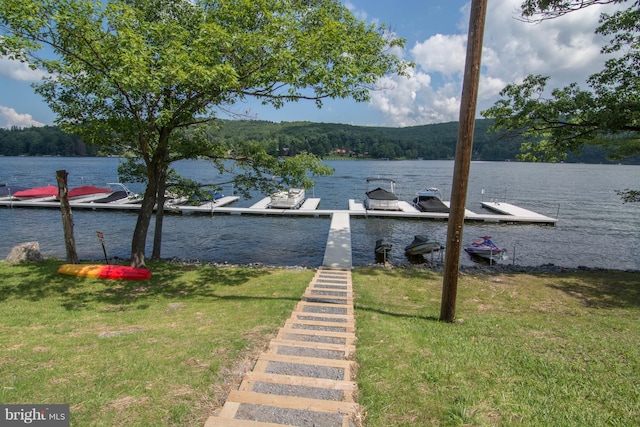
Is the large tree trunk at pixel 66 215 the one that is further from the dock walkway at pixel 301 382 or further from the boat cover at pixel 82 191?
the boat cover at pixel 82 191

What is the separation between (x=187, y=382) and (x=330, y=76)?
19.7 feet

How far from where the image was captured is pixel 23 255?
1096cm

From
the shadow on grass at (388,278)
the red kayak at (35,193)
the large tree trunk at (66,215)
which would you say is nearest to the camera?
the shadow on grass at (388,278)

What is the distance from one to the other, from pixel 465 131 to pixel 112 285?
9.18 m

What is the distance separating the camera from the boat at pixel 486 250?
50.9 feet

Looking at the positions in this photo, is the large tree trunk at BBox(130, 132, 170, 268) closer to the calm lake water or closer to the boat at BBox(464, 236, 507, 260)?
the calm lake water

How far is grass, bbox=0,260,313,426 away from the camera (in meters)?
3.25

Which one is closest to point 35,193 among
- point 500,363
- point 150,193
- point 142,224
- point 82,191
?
point 82,191

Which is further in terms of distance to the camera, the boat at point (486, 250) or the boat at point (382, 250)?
the boat at point (486, 250)

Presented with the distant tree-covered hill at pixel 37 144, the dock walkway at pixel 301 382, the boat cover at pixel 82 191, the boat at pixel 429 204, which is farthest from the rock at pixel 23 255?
the distant tree-covered hill at pixel 37 144

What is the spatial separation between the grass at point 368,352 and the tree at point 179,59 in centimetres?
391

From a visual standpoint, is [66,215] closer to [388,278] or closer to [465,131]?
[388,278]

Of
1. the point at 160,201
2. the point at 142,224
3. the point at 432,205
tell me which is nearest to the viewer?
the point at 142,224

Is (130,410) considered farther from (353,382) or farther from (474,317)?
(474,317)
